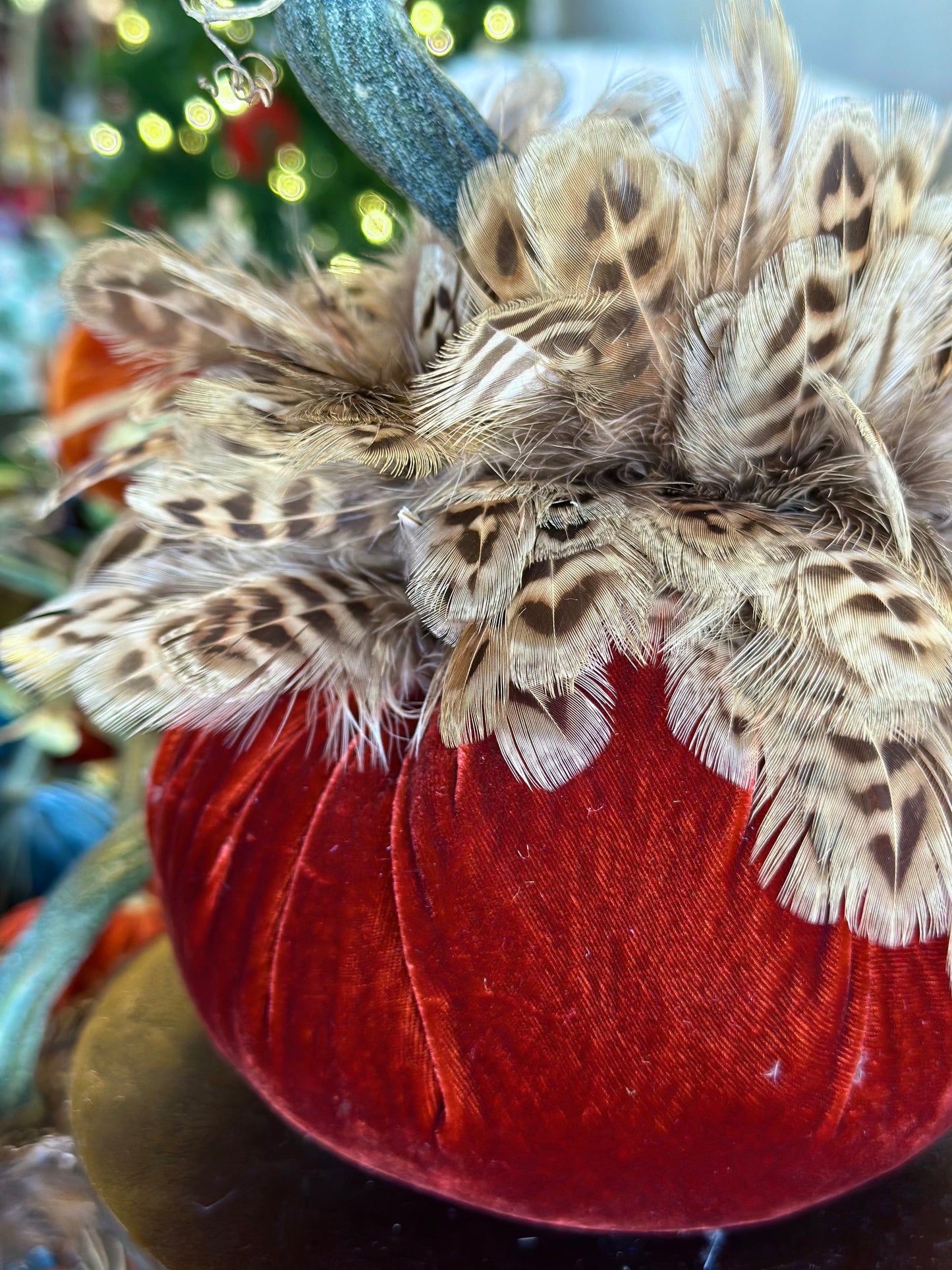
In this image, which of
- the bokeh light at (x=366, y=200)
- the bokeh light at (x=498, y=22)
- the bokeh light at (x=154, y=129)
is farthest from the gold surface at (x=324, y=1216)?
the bokeh light at (x=498, y=22)

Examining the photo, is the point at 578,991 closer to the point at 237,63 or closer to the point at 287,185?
the point at 237,63

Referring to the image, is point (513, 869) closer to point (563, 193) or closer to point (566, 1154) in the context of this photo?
point (566, 1154)

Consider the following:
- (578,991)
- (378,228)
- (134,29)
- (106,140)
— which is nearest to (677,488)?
(578,991)

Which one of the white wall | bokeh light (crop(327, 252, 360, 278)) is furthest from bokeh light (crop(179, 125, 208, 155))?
bokeh light (crop(327, 252, 360, 278))

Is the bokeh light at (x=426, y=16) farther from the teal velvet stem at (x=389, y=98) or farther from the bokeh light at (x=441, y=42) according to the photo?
the teal velvet stem at (x=389, y=98)

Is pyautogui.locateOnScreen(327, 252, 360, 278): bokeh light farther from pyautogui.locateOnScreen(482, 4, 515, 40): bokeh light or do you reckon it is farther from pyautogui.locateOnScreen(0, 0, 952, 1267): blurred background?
pyautogui.locateOnScreen(482, 4, 515, 40): bokeh light

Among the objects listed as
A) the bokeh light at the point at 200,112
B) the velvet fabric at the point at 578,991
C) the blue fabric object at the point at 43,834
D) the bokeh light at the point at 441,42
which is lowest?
the blue fabric object at the point at 43,834

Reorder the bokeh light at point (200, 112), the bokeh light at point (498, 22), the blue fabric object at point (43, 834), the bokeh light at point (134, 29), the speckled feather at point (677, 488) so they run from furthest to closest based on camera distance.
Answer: the bokeh light at point (498, 22) < the bokeh light at point (134, 29) < the bokeh light at point (200, 112) < the blue fabric object at point (43, 834) < the speckled feather at point (677, 488)

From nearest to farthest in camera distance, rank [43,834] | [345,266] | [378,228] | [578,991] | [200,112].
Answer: [578,991], [345,266], [378,228], [43,834], [200,112]
